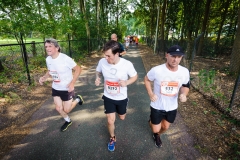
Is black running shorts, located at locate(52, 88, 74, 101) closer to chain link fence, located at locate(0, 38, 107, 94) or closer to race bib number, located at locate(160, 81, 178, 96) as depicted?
race bib number, located at locate(160, 81, 178, 96)

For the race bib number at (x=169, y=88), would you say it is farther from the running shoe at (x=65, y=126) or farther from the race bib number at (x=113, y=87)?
the running shoe at (x=65, y=126)

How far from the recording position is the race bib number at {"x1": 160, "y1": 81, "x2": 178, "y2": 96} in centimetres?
240

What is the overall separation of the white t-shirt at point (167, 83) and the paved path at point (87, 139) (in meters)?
0.96

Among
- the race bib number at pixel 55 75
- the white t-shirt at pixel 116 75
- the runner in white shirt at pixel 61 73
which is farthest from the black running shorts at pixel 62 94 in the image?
the white t-shirt at pixel 116 75

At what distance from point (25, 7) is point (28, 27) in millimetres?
1002

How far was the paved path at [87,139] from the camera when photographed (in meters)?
2.69

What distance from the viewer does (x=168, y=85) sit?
7.91ft

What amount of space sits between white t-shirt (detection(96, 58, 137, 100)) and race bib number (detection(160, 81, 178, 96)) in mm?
548

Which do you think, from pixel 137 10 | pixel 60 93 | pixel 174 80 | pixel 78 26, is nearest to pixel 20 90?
pixel 60 93

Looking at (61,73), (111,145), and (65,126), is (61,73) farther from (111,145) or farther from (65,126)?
(111,145)

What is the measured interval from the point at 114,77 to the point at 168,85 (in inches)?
36.1

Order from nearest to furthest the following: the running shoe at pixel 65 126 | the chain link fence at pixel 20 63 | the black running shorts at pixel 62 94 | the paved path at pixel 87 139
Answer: the paved path at pixel 87 139 → the black running shorts at pixel 62 94 → the running shoe at pixel 65 126 → the chain link fence at pixel 20 63

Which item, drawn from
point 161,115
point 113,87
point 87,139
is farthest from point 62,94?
point 161,115

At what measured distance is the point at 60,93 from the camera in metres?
3.14
